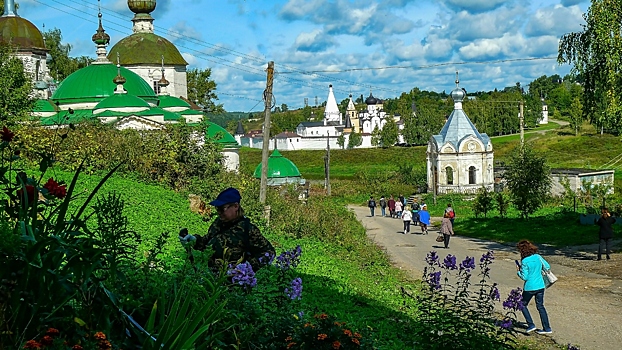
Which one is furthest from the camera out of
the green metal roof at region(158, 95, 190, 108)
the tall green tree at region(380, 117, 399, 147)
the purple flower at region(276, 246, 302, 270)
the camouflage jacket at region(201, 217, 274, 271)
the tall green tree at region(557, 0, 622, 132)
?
the tall green tree at region(380, 117, 399, 147)

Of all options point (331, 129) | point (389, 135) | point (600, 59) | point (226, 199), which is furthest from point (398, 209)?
point (331, 129)

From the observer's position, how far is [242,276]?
18.5 feet

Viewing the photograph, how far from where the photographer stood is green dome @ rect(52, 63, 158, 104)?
118ft

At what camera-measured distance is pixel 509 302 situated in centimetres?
755

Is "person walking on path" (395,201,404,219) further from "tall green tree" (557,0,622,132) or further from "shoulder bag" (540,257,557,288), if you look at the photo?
"shoulder bag" (540,257,557,288)

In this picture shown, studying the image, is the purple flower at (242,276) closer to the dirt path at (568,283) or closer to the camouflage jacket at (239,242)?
the camouflage jacket at (239,242)

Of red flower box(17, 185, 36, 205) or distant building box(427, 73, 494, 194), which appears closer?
red flower box(17, 185, 36, 205)

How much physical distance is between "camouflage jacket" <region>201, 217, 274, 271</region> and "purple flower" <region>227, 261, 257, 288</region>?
0.69m

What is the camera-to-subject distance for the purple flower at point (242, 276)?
561 centimetres

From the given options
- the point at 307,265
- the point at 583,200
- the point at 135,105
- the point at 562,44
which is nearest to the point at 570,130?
the point at 583,200

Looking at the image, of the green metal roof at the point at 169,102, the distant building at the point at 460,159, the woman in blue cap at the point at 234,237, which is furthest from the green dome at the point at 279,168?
the woman in blue cap at the point at 234,237

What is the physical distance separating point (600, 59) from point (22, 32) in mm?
38393

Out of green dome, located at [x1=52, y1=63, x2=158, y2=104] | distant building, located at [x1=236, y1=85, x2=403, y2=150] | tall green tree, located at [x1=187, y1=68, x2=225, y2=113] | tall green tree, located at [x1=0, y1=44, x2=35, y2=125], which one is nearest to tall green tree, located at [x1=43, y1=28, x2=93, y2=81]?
tall green tree, located at [x1=187, y1=68, x2=225, y2=113]

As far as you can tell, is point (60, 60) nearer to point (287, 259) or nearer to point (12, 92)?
point (12, 92)
